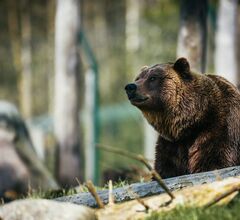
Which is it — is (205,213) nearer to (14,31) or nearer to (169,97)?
(169,97)

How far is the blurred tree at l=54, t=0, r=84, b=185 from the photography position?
14.3 metres

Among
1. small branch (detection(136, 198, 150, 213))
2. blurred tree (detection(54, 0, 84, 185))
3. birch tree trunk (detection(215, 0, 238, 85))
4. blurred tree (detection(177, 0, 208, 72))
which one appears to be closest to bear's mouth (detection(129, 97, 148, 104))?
small branch (detection(136, 198, 150, 213))

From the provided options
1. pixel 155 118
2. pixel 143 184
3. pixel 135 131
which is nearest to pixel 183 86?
pixel 155 118

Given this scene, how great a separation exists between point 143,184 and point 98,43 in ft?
137

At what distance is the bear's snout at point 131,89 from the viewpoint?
7.42 m

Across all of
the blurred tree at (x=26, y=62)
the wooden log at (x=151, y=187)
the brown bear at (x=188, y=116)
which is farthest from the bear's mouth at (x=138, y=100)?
the blurred tree at (x=26, y=62)

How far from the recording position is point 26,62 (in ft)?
129

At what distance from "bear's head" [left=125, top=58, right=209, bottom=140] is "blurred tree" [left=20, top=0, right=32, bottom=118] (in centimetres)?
3134

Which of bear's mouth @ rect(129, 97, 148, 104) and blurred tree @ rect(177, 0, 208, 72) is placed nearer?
bear's mouth @ rect(129, 97, 148, 104)

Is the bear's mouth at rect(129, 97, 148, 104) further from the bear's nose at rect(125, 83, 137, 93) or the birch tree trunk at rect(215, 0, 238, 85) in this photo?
the birch tree trunk at rect(215, 0, 238, 85)

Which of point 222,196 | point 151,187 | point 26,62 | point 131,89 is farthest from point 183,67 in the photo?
point 26,62

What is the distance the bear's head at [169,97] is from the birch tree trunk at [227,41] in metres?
5.64

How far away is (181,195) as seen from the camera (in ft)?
18.0

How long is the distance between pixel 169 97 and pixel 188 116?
0.27 m
